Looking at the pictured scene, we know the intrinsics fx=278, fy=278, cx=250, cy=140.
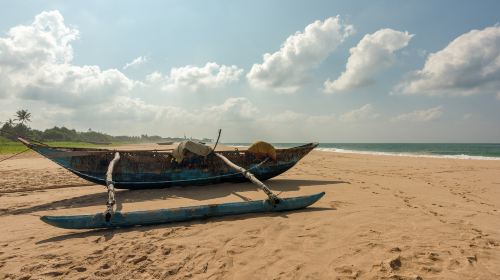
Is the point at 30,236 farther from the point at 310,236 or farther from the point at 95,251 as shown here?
the point at 310,236

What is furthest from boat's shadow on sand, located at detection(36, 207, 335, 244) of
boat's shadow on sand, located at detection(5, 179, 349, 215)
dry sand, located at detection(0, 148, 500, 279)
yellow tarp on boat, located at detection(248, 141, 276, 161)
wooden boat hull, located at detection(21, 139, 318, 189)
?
yellow tarp on boat, located at detection(248, 141, 276, 161)

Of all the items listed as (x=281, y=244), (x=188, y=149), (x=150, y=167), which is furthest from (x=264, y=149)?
(x=281, y=244)

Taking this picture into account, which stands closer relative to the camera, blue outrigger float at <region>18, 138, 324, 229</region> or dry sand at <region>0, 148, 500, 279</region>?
dry sand at <region>0, 148, 500, 279</region>

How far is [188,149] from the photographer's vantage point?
8.75 m

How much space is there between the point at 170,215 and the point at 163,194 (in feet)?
10.3

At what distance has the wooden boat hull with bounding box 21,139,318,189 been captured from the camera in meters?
8.01

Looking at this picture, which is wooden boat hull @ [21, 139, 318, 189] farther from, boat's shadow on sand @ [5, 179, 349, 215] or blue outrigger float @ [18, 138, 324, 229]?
boat's shadow on sand @ [5, 179, 349, 215]

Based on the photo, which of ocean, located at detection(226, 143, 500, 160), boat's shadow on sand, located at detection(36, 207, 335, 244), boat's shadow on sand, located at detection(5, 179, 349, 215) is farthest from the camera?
ocean, located at detection(226, 143, 500, 160)

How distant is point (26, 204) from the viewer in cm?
705

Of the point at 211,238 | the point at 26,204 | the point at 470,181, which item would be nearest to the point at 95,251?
the point at 211,238

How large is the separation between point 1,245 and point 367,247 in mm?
5474

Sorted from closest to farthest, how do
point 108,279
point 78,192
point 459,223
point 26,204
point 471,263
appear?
point 108,279 → point 471,263 → point 459,223 → point 26,204 → point 78,192

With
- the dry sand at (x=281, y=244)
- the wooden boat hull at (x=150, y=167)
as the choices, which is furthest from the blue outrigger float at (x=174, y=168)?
the dry sand at (x=281, y=244)

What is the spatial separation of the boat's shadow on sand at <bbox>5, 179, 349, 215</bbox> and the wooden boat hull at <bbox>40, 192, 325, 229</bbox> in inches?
66.8
